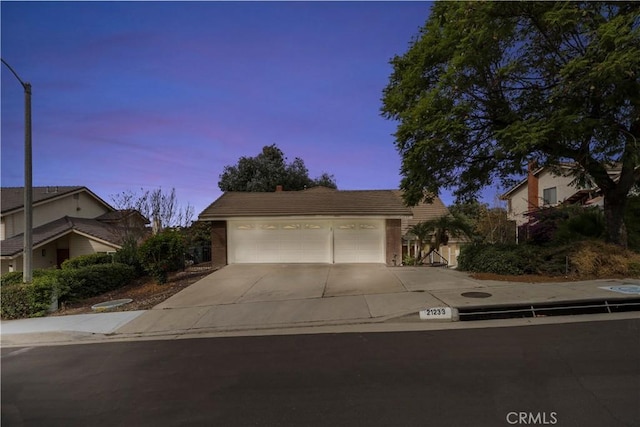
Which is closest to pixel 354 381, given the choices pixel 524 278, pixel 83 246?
pixel 524 278

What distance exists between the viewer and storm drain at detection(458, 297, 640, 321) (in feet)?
28.3

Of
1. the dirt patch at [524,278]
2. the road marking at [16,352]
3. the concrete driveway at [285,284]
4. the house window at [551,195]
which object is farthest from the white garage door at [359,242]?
the house window at [551,195]

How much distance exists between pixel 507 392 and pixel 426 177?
9.87m

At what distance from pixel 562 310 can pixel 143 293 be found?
1198 centimetres

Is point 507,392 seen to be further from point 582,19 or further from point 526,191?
point 526,191

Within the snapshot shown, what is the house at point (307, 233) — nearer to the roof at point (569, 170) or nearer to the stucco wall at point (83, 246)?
the roof at point (569, 170)

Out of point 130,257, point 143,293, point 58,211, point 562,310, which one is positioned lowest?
point 143,293

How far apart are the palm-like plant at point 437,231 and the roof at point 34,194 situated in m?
22.2

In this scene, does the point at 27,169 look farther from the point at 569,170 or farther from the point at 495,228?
the point at 495,228

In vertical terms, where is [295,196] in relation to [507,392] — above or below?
above

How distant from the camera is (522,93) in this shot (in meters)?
12.6

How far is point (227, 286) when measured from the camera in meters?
14.2

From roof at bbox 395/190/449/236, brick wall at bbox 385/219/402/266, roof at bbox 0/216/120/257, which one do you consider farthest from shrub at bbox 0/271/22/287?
roof at bbox 395/190/449/236

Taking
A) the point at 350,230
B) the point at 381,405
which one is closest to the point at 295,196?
the point at 350,230
